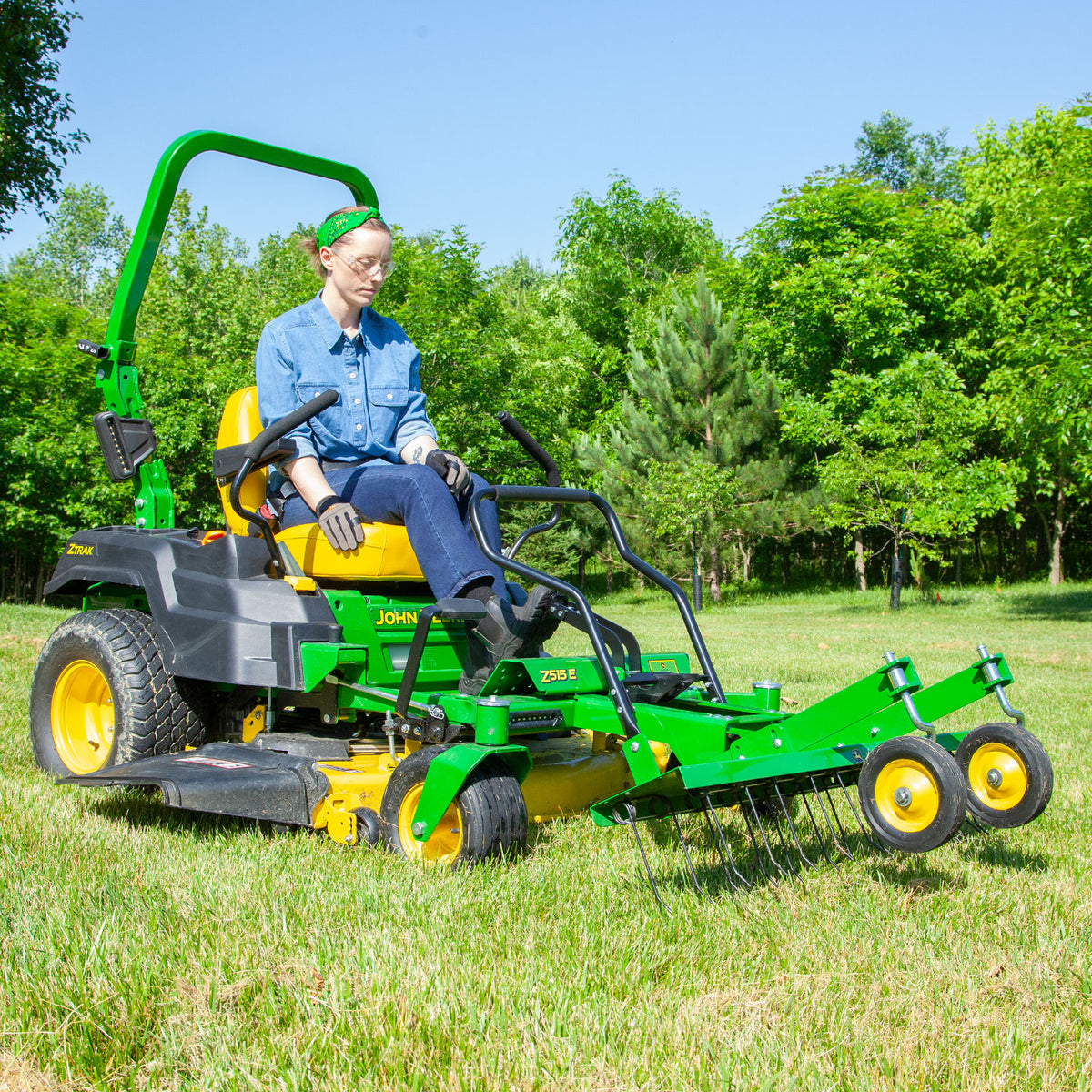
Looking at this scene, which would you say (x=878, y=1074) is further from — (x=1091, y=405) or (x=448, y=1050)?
(x=1091, y=405)

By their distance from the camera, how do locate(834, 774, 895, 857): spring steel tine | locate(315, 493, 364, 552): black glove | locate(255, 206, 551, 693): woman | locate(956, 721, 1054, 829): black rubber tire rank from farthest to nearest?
locate(315, 493, 364, 552): black glove
locate(255, 206, 551, 693): woman
locate(834, 774, 895, 857): spring steel tine
locate(956, 721, 1054, 829): black rubber tire

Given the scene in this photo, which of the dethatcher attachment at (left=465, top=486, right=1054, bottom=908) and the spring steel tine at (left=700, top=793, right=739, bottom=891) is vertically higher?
the dethatcher attachment at (left=465, top=486, right=1054, bottom=908)

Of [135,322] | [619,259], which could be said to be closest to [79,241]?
[619,259]

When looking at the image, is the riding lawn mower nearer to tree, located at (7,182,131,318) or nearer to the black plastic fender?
the black plastic fender

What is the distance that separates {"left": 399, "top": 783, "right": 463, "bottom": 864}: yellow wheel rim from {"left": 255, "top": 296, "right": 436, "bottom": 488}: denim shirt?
141 cm

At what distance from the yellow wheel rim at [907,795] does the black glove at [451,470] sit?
78.6 inches

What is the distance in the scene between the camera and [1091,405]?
1603 cm

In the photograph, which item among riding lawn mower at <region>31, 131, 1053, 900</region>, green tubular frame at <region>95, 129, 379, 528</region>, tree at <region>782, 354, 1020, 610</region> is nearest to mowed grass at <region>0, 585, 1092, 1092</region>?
riding lawn mower at <region>31, 131, 1053, 900</region>

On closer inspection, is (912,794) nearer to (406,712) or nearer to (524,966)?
(524,966)

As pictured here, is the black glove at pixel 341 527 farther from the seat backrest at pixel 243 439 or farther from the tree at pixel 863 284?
the tree at pixel 863 284

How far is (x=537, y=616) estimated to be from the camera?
351 cm

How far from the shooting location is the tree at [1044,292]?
16266mm

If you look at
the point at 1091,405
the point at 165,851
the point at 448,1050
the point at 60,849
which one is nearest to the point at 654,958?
the point at 448,1050

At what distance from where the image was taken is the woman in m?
3.68
